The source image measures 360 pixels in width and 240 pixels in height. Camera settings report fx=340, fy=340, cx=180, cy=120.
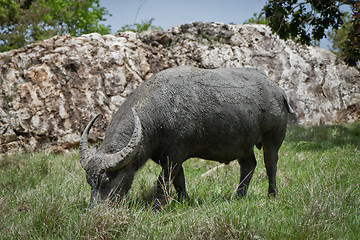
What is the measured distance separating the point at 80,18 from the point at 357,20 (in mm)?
19459

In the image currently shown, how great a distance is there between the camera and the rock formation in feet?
27.7

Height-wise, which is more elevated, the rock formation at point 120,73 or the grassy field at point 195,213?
the rock formation at point 120,73

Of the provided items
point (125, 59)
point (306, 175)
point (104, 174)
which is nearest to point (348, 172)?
point (306, 175)

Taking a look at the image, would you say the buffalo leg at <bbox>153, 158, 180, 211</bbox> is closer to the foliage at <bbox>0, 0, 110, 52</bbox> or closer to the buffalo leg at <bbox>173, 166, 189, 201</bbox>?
the buffalo leg at <bbox>173, 166, 189, 201</bbox>

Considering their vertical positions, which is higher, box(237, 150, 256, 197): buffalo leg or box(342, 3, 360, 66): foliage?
box(342, 3, 360, 66): foliage

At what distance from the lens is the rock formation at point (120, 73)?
845cm

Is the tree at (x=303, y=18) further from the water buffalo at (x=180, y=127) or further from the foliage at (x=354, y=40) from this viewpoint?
the water buffalo at (x=180, y=127)

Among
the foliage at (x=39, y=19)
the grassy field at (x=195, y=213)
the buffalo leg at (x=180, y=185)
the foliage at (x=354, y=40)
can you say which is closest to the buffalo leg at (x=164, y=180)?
the grassy field at (x=195, y=213)

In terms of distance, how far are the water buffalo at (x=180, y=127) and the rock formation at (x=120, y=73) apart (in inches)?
182

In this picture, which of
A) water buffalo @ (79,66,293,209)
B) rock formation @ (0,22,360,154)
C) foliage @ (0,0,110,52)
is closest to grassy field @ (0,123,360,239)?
water buffalo @ (79,66,293,209)

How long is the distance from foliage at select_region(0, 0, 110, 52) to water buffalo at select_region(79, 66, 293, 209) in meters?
15.0

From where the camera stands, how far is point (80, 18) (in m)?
23.0

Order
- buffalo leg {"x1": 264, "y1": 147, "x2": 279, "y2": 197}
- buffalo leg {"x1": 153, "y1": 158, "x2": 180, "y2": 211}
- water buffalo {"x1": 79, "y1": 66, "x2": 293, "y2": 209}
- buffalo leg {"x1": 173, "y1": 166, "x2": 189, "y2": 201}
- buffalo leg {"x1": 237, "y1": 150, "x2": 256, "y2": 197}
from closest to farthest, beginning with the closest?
1. water buffalo {"x1": 79, "y1": 66, "x2": 293, "y2": 209}
2. buffalo leg {"x1": 153, "y1": 158, "x2": 180, "y2": 211}
3. buffalo leg {"x1": 173, "y1": 166, "x2": 189, "y2": 201}
4. buffalo leg {"x1": 264, "y1": 147, "x2": 279, "y2": 197}
5. buffalo leg {"x1": 237, "y1": 150, "x2": 256, "y2": 197}

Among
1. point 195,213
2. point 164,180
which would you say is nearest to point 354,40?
point 164,180
